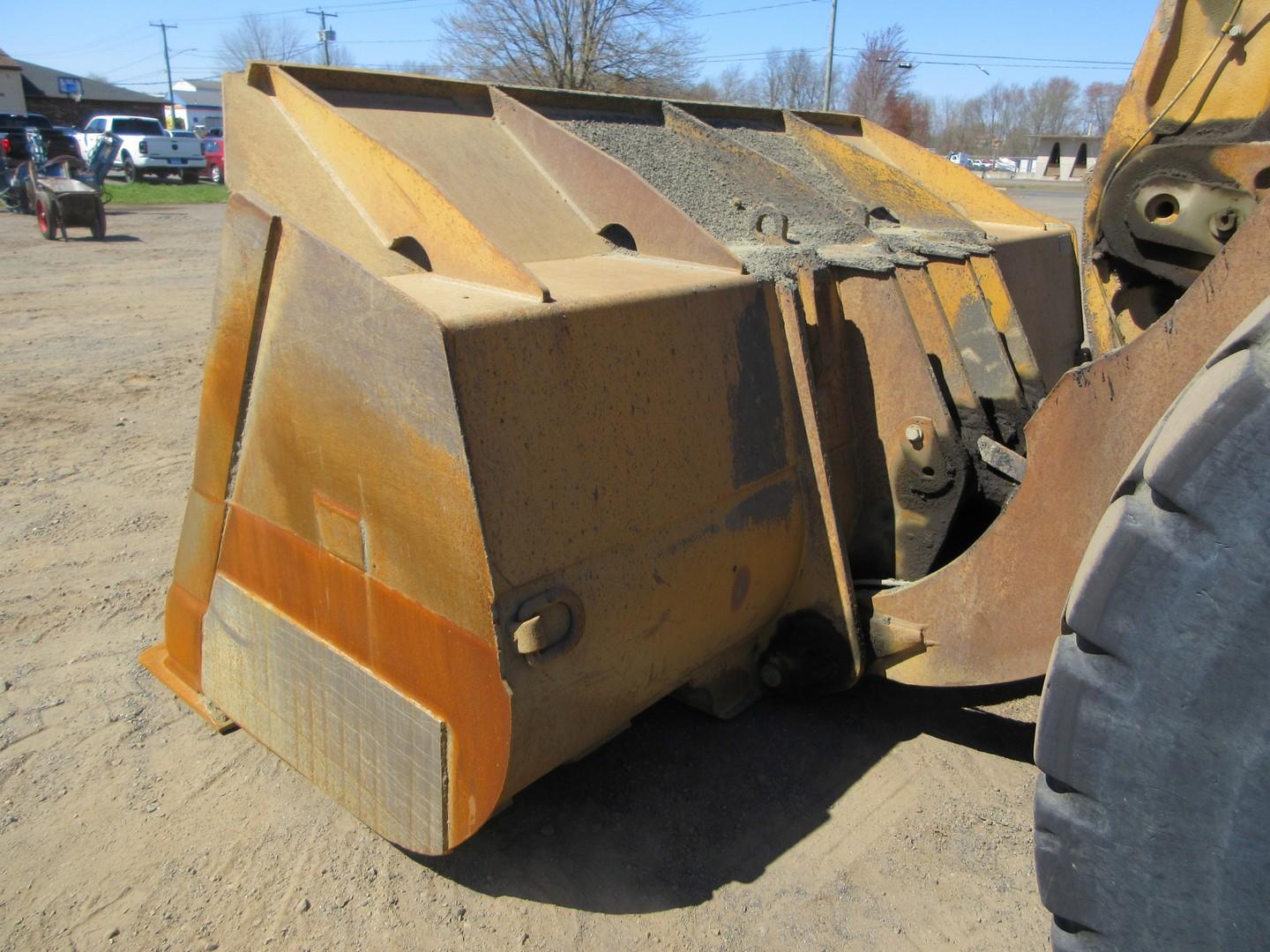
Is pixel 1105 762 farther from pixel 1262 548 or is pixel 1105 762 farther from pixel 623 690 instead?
pixel 623 690

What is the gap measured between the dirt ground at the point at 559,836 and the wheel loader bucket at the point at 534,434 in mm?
189

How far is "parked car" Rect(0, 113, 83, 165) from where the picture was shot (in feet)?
81.8

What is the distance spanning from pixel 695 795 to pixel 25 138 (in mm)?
29111

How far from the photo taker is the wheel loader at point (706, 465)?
1.29m

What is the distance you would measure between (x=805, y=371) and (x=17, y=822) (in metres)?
2.17

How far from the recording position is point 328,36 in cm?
4478

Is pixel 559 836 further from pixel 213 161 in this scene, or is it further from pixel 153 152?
pixel 213 161

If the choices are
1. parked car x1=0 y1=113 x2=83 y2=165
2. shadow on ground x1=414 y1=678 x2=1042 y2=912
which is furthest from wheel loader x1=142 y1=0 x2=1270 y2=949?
parked car x1=0 y1=113 x2=83 y2=165

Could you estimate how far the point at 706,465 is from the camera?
83.6 inches

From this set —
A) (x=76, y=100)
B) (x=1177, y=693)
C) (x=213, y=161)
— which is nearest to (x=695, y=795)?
(x=1177, y=693)

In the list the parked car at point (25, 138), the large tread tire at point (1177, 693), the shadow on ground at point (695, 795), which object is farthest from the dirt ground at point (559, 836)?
the parked car at point (25, 138)

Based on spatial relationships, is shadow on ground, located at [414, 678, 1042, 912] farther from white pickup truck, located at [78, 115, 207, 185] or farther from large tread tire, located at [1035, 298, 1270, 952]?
white pickup truck, located at [78, 115, 207, 185]

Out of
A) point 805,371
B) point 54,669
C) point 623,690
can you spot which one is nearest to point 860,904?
point 623,690

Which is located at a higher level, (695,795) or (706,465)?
(706,465)
